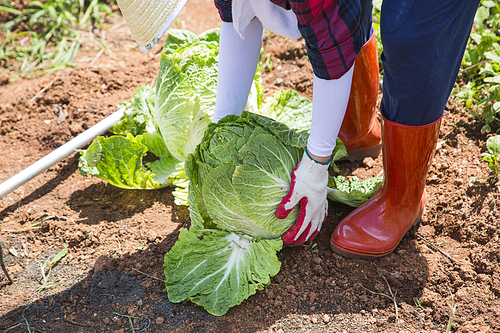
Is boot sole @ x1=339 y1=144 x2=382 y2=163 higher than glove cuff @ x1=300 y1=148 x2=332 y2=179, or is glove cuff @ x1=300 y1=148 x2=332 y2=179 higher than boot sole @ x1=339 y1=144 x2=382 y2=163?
glove cuff @ x1=300 y1=148 x2=332 y2=179

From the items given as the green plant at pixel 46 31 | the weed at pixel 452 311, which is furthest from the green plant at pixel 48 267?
the green plant at pixel 46 31

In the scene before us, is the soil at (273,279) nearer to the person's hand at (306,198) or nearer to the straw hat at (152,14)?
the person's hand at (306,198)

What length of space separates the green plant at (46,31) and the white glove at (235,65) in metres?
2.83

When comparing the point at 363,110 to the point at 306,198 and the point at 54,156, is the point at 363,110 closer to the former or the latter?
the point at 306,198

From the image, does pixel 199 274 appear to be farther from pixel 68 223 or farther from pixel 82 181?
pixel 82 181

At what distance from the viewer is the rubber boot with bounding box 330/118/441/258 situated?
91.0 inches

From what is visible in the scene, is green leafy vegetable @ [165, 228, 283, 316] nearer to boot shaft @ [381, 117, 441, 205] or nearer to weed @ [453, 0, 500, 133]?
boot shaft @ [381, 117, 441, 205]

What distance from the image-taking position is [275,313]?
2.24 meters

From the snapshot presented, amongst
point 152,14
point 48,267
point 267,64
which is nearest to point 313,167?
point 152,14

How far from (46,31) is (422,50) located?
16.2ft

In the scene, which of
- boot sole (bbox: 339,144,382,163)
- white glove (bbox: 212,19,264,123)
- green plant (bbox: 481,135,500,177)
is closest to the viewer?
white glove (bbox: 212,19,264,123)

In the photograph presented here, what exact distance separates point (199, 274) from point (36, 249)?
1279 millimetres

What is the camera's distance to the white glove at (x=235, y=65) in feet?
7.90

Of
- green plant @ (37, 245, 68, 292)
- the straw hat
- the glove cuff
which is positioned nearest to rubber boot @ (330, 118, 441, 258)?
the glove cuff
